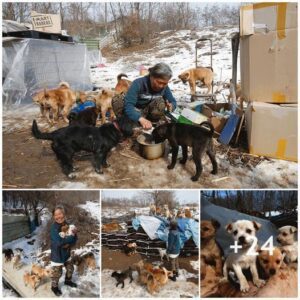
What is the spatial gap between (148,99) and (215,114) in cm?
68

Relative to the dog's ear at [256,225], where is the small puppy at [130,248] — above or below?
below

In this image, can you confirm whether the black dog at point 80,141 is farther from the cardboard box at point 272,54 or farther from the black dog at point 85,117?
the cardboard box at point 272,54

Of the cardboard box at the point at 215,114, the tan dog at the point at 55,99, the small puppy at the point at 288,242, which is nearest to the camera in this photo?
the small puppy at the point at 288,242

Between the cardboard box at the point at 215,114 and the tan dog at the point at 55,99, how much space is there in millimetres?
1282

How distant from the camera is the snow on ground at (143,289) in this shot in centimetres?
246

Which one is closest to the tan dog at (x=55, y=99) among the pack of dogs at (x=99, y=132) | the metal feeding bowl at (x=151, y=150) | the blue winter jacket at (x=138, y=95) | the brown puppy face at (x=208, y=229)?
the pack of dogs at (x=99, y=132)

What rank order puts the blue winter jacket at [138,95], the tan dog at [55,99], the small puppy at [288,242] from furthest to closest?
the blue winter jacket at [138,95], the tan dog at [55,99], the small puppy at [288,242]

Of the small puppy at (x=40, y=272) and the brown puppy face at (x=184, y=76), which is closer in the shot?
the small puppy at (x=40, y=272)

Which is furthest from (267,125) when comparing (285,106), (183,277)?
(183,277)

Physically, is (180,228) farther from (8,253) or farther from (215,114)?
(8,253)

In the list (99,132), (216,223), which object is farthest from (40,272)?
(216,223)

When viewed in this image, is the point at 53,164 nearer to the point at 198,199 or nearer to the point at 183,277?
the point at 198,199

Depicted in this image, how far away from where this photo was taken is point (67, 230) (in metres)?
2.48

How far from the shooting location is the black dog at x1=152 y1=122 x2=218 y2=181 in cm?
247
